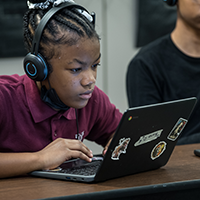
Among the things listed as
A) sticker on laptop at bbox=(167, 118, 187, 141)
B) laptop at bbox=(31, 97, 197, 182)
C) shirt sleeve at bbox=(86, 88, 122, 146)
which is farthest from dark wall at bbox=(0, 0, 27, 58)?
sticker on laptop at bbox=(167, 118, 187, 141)

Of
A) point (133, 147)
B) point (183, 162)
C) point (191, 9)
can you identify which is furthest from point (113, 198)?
point (191, 9)

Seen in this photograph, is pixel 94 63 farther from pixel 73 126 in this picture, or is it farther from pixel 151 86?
pixel 151 86

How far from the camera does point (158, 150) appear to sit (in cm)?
80

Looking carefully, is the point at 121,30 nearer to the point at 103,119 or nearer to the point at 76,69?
the point at 103,119

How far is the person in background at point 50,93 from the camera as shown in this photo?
2.76 ft

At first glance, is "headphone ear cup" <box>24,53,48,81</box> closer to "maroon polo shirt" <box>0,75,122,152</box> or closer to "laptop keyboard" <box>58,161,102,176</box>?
"maroon polo shirt" <box>0,75,122,152</box>

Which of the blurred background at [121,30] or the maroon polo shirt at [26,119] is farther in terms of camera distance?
the blurred background at [121,30]

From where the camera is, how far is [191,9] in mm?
1396

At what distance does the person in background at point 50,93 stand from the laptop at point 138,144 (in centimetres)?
5

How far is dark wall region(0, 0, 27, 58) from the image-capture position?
204 cm

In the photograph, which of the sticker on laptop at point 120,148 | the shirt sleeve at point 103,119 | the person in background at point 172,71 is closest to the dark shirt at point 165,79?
the person in background at point 172,71

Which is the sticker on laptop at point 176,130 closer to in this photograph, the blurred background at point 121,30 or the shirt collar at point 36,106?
the shirt collar at point 36,106

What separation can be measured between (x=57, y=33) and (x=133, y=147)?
0.38m

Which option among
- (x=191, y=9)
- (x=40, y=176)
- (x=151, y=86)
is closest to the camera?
(x=40, y=176)
